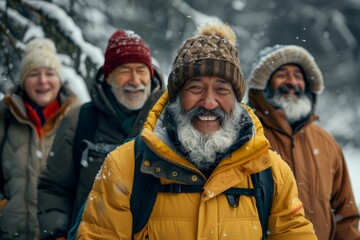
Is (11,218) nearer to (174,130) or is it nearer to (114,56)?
(114,56)

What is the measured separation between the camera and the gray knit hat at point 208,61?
3.39 m

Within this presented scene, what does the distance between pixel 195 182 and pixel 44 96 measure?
3.09 metres

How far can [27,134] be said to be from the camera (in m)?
5.57

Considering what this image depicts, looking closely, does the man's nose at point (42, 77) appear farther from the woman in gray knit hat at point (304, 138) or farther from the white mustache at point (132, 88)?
the woman in gray knit hat at point (304, 138)

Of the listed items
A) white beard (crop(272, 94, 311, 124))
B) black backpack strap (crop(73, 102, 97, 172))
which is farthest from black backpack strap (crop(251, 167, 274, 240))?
white beard (crop(272, 94, 311, 124))

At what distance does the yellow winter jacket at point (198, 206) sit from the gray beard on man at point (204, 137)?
0.31 ft

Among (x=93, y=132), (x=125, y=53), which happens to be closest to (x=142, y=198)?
(x=93, y=132)

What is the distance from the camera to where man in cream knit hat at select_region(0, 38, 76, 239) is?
5.32 meters

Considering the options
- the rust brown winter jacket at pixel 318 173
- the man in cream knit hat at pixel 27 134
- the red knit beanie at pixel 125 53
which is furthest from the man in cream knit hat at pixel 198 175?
the man in cream knit hat at pixel 27 134

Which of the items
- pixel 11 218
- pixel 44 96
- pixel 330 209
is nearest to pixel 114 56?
pixel 44 96

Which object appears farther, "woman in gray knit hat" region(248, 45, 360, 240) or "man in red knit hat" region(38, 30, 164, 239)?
"woman in gray knit hat" region(248, 45, 360, 240)

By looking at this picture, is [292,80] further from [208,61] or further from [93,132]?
[208,61]

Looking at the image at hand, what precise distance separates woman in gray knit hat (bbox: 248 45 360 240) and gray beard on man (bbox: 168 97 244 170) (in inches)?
55.7

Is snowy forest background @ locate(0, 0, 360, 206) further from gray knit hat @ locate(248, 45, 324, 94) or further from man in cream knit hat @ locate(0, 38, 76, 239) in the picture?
gray knit hat @ locate(248, 45, 324, 94)
